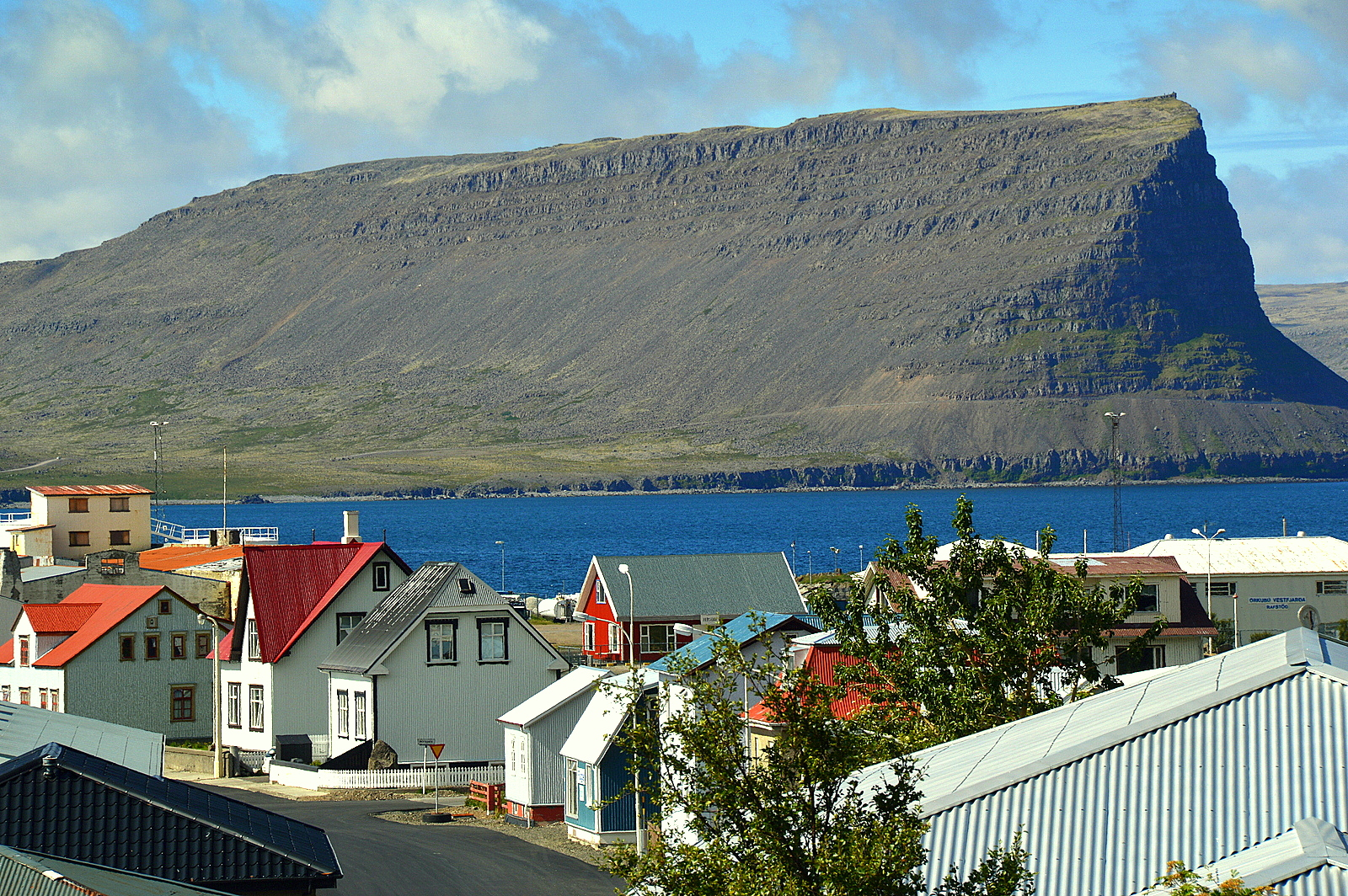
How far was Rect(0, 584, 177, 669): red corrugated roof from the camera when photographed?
62.0 metres

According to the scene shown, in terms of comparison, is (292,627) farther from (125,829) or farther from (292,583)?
(125,829)

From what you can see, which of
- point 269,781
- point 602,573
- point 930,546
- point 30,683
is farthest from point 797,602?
point 930,546

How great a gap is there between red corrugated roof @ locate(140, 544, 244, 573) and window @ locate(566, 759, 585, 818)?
3315 cm

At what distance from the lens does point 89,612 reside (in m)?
65.2

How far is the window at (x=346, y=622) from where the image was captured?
190ft

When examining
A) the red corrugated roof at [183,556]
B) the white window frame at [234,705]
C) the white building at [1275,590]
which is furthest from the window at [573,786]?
the white building at [1275,590]

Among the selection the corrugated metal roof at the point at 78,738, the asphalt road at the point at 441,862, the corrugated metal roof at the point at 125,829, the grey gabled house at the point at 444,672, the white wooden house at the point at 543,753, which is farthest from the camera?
the grey gabled house at the point at 444,672

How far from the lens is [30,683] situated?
62969 mm

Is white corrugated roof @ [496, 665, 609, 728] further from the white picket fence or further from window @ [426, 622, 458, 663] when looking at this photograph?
window @ [426, 622, 458, 663]

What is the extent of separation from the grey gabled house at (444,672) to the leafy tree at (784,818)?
37278 millimetres

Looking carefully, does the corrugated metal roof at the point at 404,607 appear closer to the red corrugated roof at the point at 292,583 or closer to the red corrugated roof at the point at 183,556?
the red corrugated roof at the point at 292,583

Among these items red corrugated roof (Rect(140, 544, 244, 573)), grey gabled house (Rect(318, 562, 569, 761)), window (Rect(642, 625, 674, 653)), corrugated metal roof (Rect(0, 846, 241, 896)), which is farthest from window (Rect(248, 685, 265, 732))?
corrugated metal roof (Rect(0, 846, 241, 896))

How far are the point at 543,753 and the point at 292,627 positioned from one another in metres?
15.4

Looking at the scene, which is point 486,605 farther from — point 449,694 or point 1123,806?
point 1123,806
